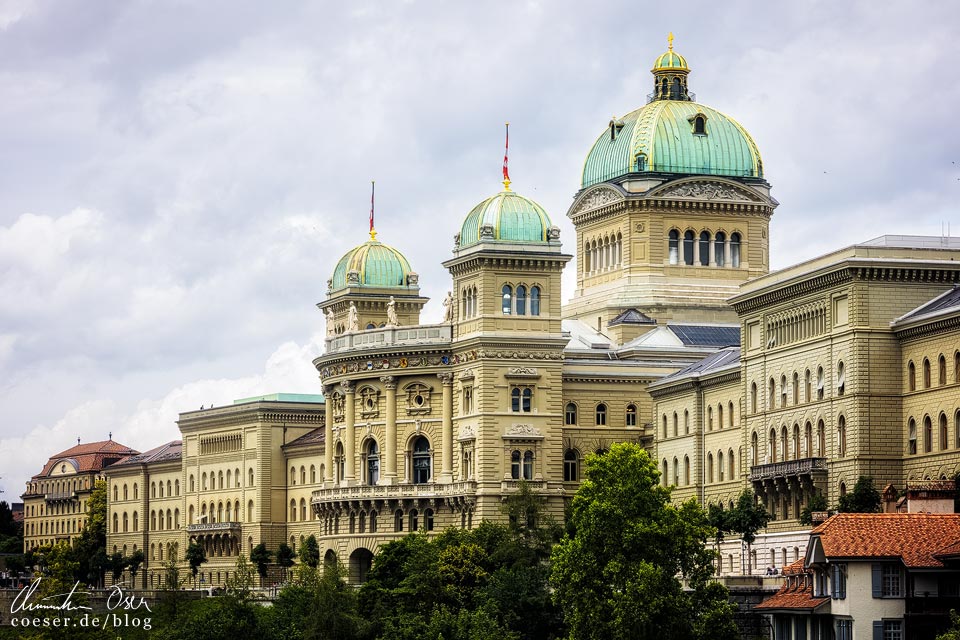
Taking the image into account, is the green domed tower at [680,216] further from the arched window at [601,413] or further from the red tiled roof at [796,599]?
the red tiled roof at [796,599]

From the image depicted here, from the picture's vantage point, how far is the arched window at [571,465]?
163625mm

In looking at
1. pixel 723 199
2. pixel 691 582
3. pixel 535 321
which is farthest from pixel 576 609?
pixel 723 199

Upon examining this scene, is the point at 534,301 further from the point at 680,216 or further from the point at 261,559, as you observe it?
the point at 261,559

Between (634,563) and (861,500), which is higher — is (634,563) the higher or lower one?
the lower one

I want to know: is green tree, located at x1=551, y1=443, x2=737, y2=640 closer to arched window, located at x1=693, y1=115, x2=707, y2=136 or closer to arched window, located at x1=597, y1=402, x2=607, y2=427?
arched window, located at x1=597, y1=402, x2=607, y2=427

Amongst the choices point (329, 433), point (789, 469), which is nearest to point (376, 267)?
point (329, 433)

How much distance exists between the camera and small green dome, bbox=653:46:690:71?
606ft

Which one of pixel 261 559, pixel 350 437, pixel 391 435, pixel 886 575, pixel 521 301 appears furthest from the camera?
pixel 261 559

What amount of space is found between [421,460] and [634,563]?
5988 cm

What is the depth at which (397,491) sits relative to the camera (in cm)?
16775

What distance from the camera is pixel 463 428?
163750 mm

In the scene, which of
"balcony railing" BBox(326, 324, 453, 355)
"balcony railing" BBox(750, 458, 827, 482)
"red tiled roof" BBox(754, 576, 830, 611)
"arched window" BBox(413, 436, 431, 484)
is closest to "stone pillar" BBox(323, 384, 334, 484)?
"balcony railing" BBox(326, 324, 453, 355)

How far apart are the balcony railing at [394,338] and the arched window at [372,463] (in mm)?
7168

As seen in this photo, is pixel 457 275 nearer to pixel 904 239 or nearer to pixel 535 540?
pixel 535 540
